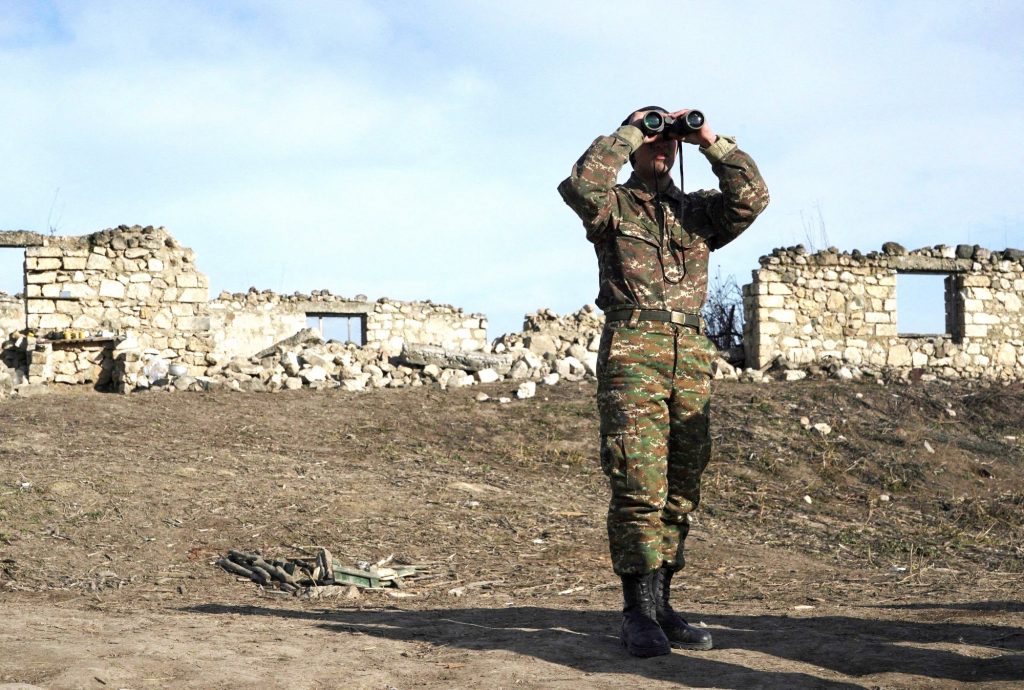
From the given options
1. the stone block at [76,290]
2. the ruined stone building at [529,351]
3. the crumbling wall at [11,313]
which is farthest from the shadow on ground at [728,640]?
the crumbling wall at [11,313]

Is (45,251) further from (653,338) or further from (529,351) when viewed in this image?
(653,338)

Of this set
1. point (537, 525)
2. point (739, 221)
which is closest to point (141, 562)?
point (537, 525)

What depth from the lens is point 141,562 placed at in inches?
250

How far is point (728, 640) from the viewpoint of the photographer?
4.17m

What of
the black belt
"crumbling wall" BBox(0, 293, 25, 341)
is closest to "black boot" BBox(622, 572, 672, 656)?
the black belt

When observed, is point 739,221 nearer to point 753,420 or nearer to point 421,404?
point 753,420

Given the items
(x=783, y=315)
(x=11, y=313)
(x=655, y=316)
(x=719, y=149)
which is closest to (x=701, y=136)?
(x=719, y=149)

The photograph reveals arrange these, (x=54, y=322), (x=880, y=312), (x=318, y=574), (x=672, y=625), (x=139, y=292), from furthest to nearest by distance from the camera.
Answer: (x=880, y=312) → (x=139, y=292) → (x=54, y=322) → (x=318, y=574) → (x=672, y=625)

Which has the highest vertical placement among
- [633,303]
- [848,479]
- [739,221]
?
[739,221]

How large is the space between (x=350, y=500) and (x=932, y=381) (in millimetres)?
9041

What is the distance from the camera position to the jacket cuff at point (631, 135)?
4098 mm

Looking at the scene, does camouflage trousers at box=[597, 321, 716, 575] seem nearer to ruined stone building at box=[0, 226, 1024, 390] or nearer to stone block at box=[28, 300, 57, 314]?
ruined stone building at box=[0, 226, 1024, 390]

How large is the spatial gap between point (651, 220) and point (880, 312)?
11.7 metres

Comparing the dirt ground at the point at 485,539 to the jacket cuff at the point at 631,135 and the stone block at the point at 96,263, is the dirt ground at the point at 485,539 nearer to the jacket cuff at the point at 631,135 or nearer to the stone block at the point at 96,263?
the jacket cuff at the point at 631,135
